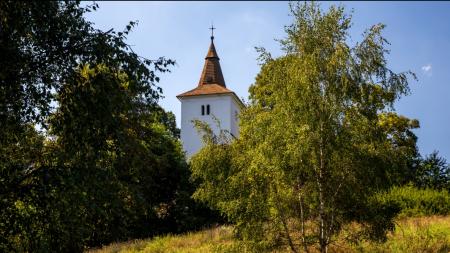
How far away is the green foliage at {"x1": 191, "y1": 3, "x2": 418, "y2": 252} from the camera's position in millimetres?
11352

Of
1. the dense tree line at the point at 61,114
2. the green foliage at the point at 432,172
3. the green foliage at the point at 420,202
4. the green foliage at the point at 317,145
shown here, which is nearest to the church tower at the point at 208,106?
the green foliage at the point at 432,172

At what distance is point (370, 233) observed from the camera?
11.9m

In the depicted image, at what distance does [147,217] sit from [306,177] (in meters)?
14.0

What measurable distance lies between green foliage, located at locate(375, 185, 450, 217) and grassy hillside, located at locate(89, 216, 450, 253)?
1.27 meters

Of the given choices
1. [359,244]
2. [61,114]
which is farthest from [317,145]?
[61,114]

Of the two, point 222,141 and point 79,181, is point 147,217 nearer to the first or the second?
point 222,141

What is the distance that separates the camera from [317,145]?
11.3 meters

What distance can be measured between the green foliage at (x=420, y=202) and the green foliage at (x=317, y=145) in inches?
395

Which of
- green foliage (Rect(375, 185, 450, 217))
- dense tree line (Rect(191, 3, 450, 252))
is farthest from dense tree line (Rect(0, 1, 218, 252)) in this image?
green foliage (Rect(375, 185, 450, 217))

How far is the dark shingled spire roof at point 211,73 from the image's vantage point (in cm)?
5756

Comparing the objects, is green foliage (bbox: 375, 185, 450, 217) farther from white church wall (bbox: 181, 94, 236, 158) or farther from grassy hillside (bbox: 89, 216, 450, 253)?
white church wall (bbox: 181, 94, 236, 158)

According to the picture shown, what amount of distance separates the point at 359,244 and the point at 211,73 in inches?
1784

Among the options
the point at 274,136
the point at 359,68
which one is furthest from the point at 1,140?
the point at 359,68

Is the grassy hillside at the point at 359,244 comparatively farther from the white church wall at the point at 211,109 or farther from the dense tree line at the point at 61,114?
the white church wall at the point at 211,109
